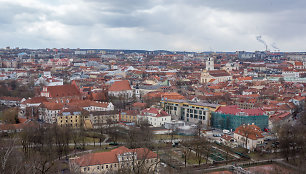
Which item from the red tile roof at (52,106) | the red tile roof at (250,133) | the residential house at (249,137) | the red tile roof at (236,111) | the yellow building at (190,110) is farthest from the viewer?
the red tile roof at (52,106)

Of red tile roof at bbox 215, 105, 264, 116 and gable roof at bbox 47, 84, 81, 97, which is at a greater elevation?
gable roof at bbox 47, 84, 81, 97

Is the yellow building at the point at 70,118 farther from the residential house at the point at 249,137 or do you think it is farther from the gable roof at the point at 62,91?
the residential house at the point at 249,137

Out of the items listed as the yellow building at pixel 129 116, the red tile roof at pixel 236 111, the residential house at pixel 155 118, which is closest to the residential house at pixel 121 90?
the yellow building at pixel 129 116

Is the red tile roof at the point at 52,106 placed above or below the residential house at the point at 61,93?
below

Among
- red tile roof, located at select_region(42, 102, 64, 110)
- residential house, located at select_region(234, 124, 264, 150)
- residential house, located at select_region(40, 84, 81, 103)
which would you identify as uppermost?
residential house, located at select_region(40, 84, 81, 103)

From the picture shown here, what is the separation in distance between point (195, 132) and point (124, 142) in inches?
254

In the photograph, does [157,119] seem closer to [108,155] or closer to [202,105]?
[202,105]

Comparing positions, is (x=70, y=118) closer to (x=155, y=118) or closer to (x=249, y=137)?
(x=155, y=118)

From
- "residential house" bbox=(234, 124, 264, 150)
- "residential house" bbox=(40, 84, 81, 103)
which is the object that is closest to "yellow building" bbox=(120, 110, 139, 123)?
"residential house" bbox=(40, 84, 81, 103)

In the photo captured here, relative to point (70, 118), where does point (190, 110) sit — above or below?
above

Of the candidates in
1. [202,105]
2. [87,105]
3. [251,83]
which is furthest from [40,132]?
[251,83]

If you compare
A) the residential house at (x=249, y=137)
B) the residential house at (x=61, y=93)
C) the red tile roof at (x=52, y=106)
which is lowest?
the residential house at (x=249, y=137)

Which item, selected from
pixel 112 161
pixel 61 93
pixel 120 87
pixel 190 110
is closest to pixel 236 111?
pixel 190 110

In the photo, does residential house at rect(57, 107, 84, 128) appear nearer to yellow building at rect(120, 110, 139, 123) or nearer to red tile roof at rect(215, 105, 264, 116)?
yellow building at rect(120, 110, 139, 123)
